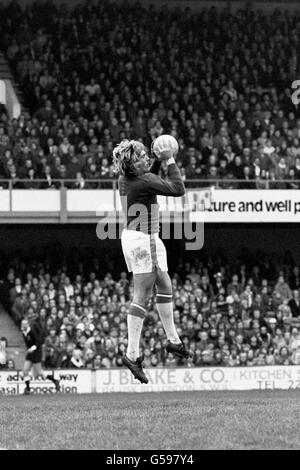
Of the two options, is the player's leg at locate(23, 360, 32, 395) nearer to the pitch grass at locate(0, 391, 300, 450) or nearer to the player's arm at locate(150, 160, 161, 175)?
the pitch grass at locate(0, 391, 300, 450)

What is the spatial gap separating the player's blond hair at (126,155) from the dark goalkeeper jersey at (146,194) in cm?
14

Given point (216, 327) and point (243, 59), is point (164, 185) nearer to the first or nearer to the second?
point (216, 327)

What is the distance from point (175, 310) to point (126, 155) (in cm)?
1605

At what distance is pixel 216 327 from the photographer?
84.0 feet

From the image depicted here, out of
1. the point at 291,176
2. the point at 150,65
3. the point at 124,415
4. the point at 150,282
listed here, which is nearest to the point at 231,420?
the point at 124,415

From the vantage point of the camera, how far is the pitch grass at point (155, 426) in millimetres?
7770

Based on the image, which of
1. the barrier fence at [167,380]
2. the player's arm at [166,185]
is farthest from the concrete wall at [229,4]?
the player's arm at [166,185]

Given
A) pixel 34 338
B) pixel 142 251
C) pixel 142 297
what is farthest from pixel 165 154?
pixel 34 338

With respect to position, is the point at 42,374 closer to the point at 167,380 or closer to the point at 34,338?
the point at 34,338

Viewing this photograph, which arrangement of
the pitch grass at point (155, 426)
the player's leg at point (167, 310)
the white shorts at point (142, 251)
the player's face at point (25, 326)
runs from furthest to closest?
the player's face at point (25, 326)
the player's leg at point (167, 310)
the white shorts at point (142, 251)
the pitch grass at point (155, 426)

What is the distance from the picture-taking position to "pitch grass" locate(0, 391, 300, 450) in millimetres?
7770

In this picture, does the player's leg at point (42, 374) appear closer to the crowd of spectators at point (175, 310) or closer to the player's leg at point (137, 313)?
the crowd of spectators at point (175, 310)

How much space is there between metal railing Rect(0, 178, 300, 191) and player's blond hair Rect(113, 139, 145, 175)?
1560 centimetres

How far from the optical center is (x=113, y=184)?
26.7 meters
